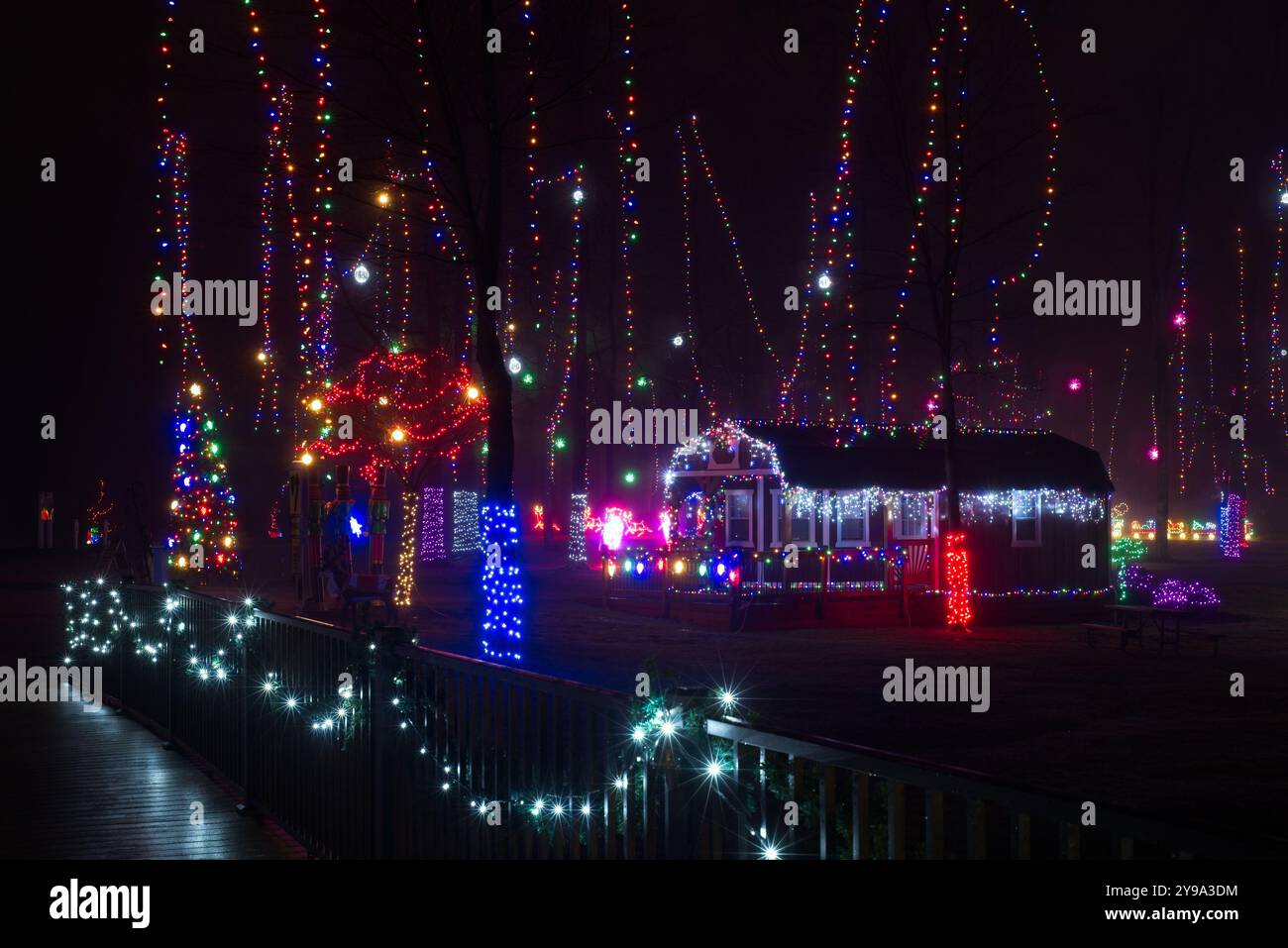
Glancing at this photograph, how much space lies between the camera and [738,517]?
29500 mm

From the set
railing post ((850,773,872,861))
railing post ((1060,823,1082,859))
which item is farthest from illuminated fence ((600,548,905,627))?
railing post ((1060,823,1082,859))

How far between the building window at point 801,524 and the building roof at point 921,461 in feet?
5.97

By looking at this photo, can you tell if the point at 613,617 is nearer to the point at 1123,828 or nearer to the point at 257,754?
the point at 257,754

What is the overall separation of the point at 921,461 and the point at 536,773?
23.1m

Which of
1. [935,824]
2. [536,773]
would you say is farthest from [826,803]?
[536,773]

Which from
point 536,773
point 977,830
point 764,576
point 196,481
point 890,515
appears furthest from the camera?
point 196,481

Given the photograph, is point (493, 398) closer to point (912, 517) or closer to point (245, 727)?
point (245, 727)

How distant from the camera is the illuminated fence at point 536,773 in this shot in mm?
3707

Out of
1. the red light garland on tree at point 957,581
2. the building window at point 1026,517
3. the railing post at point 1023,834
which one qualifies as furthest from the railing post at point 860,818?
the building window at point 1026,517

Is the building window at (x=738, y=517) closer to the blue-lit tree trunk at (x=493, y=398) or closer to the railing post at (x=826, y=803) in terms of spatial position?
the blue-lit tree trunk at (x=493, y=398)

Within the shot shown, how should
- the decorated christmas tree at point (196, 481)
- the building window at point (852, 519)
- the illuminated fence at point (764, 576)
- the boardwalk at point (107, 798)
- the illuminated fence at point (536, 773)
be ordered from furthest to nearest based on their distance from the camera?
the decorated christmas tree at point (196, 481) < the building window at point (852, 519) < the illuminated fence at point (764, 576) < the boardwalk at point (107, 798) < the illuminated fence at point (536, 773)

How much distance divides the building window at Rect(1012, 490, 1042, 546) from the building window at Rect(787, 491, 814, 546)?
4527 mm

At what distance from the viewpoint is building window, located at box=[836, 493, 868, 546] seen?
27.8 metres
